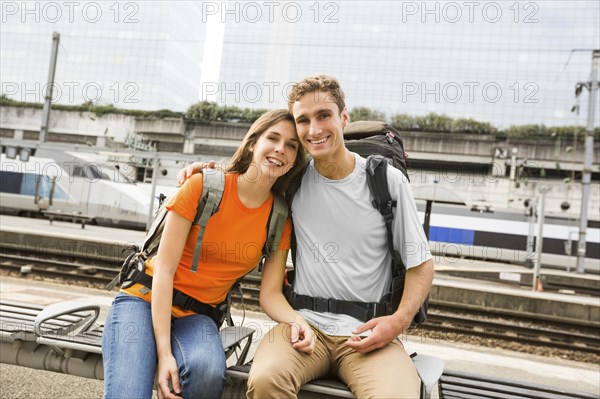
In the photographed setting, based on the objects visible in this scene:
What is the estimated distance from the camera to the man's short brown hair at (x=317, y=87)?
8.11 ft

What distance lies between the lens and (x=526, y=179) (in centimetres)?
2556

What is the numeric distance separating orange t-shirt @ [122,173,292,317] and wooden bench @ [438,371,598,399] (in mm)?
1320

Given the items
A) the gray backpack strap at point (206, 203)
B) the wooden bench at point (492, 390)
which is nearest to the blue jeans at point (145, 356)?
the gray backpack strap at point (206, 203)

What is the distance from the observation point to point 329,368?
240 centimetres

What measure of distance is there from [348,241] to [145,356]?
3.81 ft

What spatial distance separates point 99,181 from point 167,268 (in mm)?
22190

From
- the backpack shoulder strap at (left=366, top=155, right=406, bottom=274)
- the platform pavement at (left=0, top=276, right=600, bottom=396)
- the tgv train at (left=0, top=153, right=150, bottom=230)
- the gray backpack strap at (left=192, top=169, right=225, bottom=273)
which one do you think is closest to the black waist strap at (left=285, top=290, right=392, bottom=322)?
the backpack shoulder strap at (left=366, top=155, right=406, bottom=274)

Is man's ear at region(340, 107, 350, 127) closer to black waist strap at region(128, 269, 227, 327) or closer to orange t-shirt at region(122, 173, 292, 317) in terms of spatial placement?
orange t-shirt at region(122, 173, 292, 317)

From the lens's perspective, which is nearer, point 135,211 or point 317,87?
point 317,87

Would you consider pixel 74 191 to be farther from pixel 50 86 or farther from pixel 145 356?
pixel 145 356

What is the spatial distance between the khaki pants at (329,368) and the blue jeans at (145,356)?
0.74 feet

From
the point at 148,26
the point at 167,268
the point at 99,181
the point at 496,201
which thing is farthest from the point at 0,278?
the point at 496,201

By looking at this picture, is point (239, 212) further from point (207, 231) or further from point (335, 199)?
point (335, 199)

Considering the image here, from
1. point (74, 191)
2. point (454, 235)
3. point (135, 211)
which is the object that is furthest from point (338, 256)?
point (74, 191)
